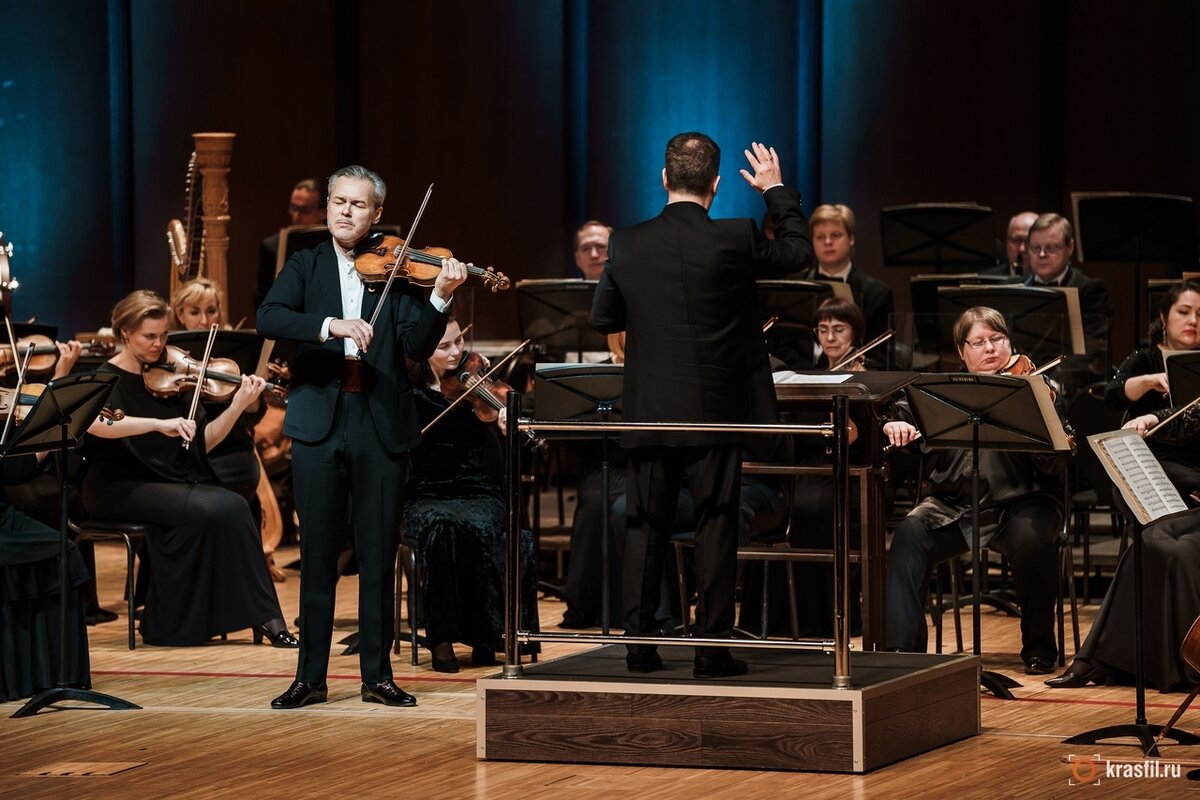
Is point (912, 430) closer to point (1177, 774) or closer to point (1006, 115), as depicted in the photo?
point (1177, 774)

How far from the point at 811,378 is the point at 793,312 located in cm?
144

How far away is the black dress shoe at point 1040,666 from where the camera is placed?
209 inches

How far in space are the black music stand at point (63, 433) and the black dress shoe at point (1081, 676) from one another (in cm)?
250

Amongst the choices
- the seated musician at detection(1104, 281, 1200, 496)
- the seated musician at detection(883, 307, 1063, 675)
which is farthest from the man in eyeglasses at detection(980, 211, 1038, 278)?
the seated musician at detection(883, 307, 1063, 675)

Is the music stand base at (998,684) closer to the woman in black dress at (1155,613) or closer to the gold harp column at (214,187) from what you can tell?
the woman in black dress at (1155,613)

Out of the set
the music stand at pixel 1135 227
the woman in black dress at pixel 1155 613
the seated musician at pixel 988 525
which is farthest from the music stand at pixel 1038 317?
the music stand at pixel 1135 227

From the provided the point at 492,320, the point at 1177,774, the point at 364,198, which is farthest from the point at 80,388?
the point at 492,320

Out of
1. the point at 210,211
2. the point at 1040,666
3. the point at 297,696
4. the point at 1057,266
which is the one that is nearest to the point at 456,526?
the point at 297,696

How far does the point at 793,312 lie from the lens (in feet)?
21.3

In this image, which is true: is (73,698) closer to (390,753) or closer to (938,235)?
(390,753)

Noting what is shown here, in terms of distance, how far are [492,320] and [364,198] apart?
488 cm

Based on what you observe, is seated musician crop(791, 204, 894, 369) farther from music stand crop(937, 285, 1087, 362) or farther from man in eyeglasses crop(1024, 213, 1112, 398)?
music stand crop(937, 285, 1087, 362)

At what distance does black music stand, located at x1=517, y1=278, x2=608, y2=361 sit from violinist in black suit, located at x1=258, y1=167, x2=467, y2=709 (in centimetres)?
206

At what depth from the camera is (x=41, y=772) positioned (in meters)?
4.11
